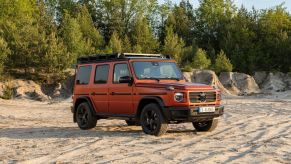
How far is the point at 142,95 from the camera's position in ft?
37.1

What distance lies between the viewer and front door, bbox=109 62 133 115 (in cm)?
1177

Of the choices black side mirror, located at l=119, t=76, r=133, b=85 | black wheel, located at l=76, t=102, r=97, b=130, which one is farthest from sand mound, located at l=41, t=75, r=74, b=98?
black side mirror, located at l=119, t=76, r=133, b=85

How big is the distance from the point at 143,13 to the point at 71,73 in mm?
30634

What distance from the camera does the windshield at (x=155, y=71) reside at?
1170 cm

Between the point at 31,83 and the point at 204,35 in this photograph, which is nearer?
the point at 31,83

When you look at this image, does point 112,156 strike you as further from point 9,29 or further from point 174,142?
point 9,29

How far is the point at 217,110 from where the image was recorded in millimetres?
11391

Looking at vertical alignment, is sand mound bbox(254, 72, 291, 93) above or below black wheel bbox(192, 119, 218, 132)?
above

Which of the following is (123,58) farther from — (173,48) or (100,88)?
(173,48)

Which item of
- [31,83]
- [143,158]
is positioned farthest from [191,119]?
[31,83]

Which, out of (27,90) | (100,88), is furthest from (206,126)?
(27,90)

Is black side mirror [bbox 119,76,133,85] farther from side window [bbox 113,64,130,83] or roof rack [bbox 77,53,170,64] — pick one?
roof rack [bbox 77,53,170,64]

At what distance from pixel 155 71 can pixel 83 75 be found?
8.57 ft

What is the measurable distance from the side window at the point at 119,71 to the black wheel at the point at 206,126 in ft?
7.79
